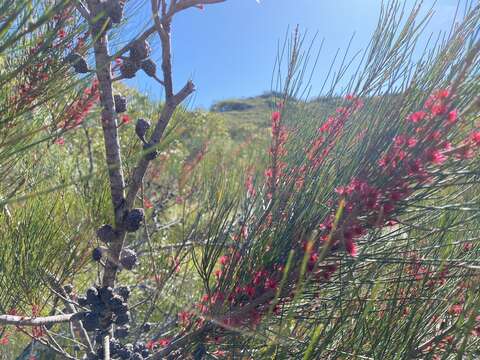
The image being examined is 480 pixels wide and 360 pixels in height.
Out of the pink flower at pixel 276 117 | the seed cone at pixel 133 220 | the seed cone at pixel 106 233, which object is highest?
the pink flower at pixel 276 117

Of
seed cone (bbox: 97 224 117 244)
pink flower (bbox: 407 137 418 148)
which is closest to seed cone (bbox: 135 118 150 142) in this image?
seed cone (bbox: 97 224 117 244)

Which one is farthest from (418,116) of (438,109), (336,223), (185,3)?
(185,3)

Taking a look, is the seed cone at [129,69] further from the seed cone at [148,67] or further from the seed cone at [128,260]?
the seed cone at [128,260]

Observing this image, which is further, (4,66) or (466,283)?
(4,66)

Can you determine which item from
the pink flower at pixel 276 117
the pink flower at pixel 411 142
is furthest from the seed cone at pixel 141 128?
the pink flower at pixel 411 142

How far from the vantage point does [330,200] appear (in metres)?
0.69

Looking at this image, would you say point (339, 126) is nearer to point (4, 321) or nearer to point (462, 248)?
point (462, 248)

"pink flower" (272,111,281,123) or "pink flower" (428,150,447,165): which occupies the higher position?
"pink flower" (272,111,281,123)

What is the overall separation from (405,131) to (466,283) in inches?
14.9

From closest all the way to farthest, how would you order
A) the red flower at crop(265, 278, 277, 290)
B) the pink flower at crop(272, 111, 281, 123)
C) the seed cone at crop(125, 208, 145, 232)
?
the red flower at crop(265, 278, 277, 290)
the seed cone at crop(125, 208, 145, 232)
the pink flower at crop(272, 111, 281, 123)

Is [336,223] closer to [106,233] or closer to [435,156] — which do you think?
[435,156]

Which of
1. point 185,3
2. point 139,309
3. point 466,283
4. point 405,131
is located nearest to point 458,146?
point 405,131

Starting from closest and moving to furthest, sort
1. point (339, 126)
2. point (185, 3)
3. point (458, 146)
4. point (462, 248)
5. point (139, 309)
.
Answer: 1. point (458, 146)
2. point (185, 3)
3. point (339, 126)
4. point (462, 248)
5. point (139, 309)

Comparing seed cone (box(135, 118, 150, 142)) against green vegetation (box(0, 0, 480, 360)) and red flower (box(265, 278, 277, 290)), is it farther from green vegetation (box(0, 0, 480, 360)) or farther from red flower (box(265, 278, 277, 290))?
red flower (box(265, 278, 277, 290))
